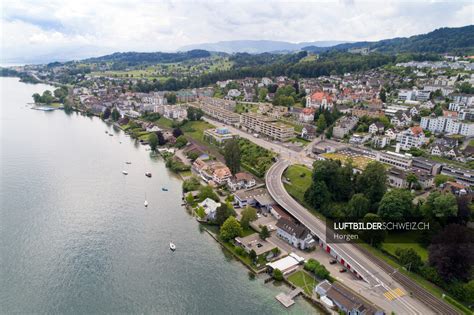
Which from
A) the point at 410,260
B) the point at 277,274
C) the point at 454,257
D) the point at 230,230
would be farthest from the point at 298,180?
the point at 454,257

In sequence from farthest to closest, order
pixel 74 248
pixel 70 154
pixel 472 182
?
pixel 70 154 < pixel 472 182 < pixel 74 248

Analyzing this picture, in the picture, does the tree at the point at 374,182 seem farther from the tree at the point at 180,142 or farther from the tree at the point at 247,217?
the tree at the point at 180,142

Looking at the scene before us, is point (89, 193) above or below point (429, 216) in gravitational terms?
below

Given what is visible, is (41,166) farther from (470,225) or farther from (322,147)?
(470,225)

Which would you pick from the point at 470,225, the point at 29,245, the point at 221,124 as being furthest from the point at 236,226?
the point at 221,124

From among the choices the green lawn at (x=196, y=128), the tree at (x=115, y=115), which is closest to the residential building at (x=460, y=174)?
the green lawn at (x=196, y=128)

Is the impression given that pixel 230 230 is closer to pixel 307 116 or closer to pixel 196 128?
pixel 196 128
